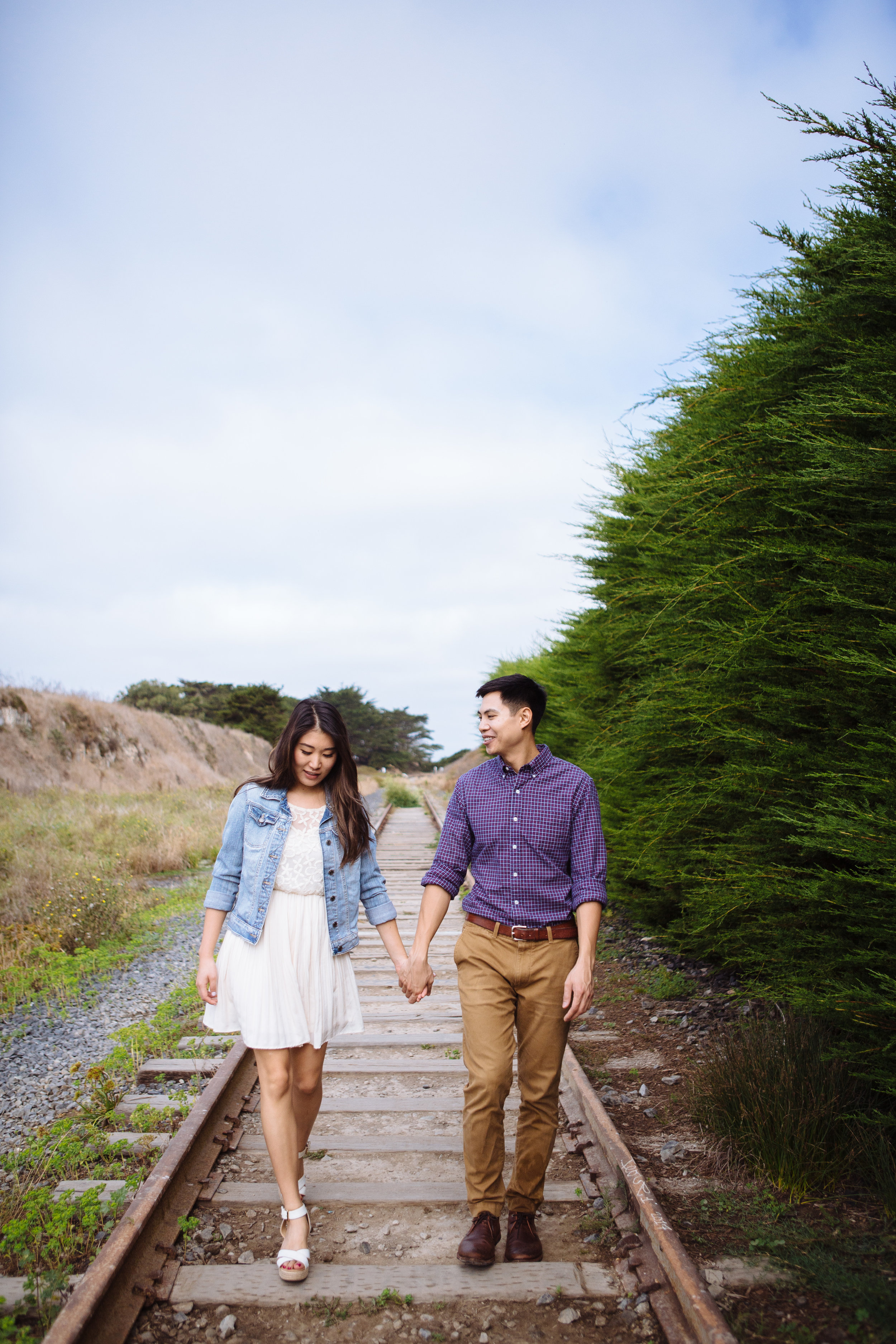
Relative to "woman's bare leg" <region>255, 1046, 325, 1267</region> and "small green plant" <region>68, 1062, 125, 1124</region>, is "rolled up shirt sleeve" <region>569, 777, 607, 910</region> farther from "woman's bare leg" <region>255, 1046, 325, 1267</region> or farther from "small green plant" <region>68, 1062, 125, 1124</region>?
"small green plant" <region>68, 1062, 125, 1124</region>

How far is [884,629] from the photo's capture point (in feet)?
10.7

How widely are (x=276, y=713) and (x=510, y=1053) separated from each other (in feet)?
150

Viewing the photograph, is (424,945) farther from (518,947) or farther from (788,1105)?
(788,1105)

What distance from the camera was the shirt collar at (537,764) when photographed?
3.17 m

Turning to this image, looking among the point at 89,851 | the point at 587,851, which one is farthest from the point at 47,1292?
the point at 89,851

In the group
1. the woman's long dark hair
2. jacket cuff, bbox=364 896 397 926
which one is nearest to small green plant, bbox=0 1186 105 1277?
jacket cuff, bbox=364 896 397 926

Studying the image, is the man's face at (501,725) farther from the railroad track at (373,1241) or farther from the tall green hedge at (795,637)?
the railroad track at (373,1241)

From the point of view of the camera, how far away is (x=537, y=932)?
2980 millimetres

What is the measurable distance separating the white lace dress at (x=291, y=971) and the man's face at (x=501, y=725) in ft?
2.51

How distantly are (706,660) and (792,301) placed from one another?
1.99 meters

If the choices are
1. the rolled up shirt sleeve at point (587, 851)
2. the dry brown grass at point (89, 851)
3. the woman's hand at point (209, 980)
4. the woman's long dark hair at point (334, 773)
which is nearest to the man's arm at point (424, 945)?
the woman's long dark hair at point (334, 773)

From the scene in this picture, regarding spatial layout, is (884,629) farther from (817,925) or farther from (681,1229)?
(681,1229)

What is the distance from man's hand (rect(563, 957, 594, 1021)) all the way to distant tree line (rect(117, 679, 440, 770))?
42.7 m

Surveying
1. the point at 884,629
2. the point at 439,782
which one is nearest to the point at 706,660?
the point at 884,629
